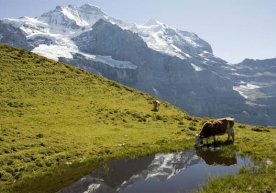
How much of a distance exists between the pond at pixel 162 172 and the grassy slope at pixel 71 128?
1519 millimetres

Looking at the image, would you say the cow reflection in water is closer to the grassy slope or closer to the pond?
the pond

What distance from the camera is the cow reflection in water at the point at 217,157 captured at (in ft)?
92.8

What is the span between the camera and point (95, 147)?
35.9 meters

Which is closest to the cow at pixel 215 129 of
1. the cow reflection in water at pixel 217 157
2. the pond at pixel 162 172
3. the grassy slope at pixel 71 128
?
the grassy slope at pixel 71 128

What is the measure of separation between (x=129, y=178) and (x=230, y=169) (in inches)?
268

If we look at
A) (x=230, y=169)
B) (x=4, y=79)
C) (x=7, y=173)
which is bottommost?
(x=7, y=173)

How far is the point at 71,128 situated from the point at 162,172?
18709mm

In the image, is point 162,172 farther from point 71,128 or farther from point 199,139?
point 71,128

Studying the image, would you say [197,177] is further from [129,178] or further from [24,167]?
[24,167]

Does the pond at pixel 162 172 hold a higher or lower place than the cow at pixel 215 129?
lower

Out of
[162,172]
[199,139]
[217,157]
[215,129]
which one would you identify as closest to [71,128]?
[199,139]

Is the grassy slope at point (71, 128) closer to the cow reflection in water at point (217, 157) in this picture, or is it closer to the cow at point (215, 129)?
the cow at point (215, 129)

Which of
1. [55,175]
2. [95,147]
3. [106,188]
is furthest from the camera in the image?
[95,147]

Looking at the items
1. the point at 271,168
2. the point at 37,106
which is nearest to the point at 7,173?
the point at 271,168
